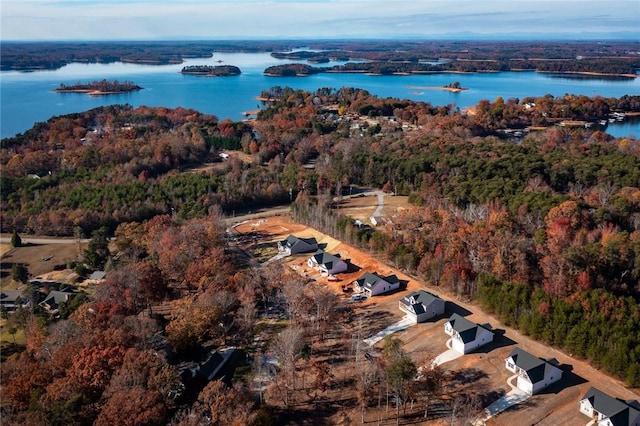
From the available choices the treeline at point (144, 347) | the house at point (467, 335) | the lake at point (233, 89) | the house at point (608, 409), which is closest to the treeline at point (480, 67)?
the lake at point (233, 89)

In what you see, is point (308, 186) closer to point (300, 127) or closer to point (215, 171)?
point (215, 171)

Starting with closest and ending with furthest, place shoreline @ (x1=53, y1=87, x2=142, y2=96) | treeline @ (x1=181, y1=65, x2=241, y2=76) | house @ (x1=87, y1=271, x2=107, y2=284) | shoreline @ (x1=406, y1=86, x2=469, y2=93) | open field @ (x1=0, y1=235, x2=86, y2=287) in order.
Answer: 1. house @ (x1=87, y1=271, x2=107, y2=284)
2. open field @ (x1=0, y1=235, x2=86, y2=287)
3. shoreline @ (x1=53, y1=87, x2=142, y2=96)
4. shoreline @ (x1=406, y1=86, x2=469, y2=93)
5. treeline @ (x1=181, y1=65, x2=241, y2=76)

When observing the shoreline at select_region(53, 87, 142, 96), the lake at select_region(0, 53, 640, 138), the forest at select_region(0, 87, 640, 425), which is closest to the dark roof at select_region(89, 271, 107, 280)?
the forest at select_region(0, 87, 640, 425)

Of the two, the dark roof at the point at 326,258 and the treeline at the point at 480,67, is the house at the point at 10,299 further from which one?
the treeline at the point at 480,67

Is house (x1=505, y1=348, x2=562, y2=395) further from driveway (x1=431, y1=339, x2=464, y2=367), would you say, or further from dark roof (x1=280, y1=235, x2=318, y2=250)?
dark roof (x1=280, y1=235, x2=318, y2=250)

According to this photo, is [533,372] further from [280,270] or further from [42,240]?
[42,240]

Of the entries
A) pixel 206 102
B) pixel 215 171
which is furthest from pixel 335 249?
pixel 206 102
